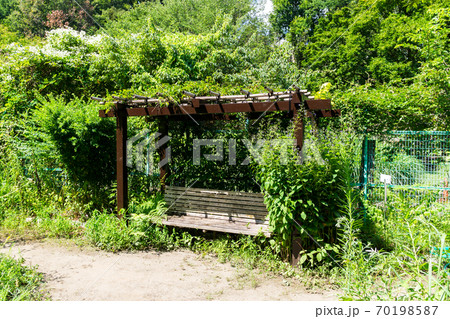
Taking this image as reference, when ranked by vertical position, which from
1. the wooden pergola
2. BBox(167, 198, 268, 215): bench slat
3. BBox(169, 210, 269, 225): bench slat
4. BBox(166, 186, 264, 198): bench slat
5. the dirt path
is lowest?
the dirt path

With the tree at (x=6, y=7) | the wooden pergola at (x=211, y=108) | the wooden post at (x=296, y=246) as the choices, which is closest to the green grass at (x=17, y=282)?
the wooden pergola at (x=211, y=108)

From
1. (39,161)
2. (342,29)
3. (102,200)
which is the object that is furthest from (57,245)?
(342,29)

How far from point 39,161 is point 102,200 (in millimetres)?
1927

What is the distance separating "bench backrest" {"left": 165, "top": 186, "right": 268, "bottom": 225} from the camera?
6.33 meters

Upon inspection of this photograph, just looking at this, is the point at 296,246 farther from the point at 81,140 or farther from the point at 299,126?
the point at 81,140

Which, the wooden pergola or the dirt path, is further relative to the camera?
the wooden pergola

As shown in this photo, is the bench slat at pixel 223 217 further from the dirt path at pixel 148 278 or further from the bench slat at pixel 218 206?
the dirt path at pixel 148 278

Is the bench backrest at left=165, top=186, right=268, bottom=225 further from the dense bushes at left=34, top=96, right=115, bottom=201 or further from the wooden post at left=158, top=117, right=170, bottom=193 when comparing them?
the dense bushes at left=34, top=96, right=115, bottom=201

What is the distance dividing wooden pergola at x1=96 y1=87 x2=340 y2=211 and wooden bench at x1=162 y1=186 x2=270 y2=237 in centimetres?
95

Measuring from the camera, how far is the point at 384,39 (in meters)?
19.6

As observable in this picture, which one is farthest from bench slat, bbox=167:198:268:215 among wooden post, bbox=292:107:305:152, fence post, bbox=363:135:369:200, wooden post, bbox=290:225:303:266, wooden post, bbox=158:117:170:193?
fence post, bbox=363:135:369:200

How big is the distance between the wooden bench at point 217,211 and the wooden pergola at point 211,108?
3.13ft

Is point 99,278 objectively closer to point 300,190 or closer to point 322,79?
point 300,190

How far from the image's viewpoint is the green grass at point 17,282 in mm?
3898
